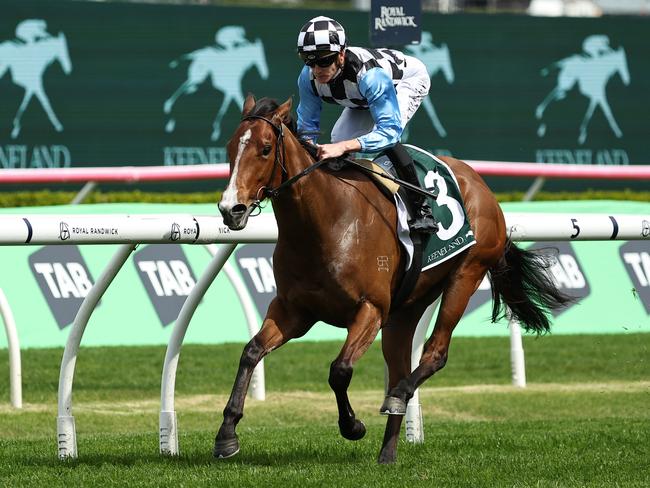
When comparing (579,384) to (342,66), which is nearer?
(342,66)

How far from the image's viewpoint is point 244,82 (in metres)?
13.3

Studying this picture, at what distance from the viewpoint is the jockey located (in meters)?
5.25

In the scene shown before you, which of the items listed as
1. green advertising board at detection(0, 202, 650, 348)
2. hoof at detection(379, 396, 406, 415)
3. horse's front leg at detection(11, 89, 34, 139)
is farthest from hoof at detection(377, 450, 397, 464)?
horse's front leg at detection(11, 89, 34, 139)

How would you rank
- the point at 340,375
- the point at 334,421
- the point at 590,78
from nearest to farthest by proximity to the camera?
the point at 340,375, the point at 334,421, the point at 590,78

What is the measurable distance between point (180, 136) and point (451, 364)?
15.7ft

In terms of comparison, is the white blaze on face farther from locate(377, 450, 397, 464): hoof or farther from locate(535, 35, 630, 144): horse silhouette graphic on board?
locate(535, 35, 630, 144): horse silhouette graphic on board

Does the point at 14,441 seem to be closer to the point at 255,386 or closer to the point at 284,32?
the point at 255,386

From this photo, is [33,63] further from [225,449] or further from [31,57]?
[225,449]

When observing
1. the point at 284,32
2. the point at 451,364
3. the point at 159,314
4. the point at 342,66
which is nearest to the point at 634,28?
the point at 284,32

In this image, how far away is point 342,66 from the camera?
17.7 ft

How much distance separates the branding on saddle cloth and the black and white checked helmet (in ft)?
2.02

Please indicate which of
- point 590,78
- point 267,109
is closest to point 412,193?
point 267,109

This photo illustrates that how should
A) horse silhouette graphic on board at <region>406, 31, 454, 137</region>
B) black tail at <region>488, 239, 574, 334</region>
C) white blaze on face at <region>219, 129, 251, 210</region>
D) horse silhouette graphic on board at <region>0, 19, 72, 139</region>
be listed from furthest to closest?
1. horse silhouette graphic on board at <region>406, 31, 454, 137</region>
2. horse silhouette graphic on board at <region>0, 19, 72, 139</region>
3. black tail at <region>488, 239, 574, 334</region>
4. white blaze on face at <region>219, 129, 251, 210</region>

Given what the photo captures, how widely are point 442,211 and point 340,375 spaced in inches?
40.8
